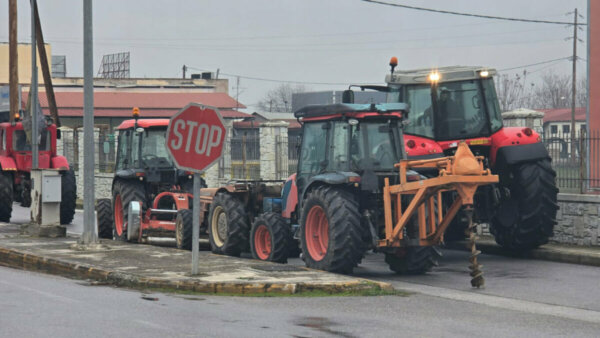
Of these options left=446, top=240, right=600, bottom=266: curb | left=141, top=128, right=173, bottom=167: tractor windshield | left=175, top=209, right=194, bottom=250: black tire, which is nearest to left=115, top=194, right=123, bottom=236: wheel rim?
left=141, top=128, right=173, bottom=167: tractor windshield

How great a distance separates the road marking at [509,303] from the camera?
12328mm

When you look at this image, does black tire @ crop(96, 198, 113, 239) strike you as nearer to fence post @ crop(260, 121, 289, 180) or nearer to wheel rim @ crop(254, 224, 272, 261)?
wheel rim @ crop(254, 224, 272, 261)

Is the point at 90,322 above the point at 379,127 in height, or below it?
below

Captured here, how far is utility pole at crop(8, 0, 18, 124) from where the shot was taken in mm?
35031

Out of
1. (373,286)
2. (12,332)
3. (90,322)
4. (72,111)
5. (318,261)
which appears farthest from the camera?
(72,111)

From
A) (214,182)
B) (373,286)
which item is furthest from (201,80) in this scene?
(373,286)

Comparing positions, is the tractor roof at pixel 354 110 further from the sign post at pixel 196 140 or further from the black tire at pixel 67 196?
the black tire at pixel 67 196

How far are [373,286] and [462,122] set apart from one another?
639 cm

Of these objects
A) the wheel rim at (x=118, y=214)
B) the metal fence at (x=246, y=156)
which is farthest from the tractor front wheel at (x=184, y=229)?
the metal fence at (x=246, y=156)

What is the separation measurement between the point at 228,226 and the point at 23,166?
12957 mm

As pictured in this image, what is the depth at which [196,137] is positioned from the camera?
48.5 feet

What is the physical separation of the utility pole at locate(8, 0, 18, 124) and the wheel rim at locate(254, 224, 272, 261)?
1763 centimetres

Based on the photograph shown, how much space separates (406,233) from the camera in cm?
1602

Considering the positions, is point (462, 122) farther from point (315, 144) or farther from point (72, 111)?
point (72, 111)
